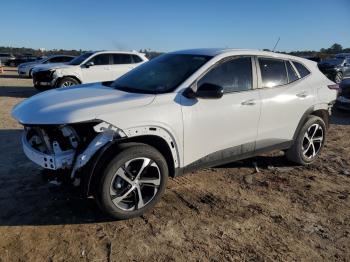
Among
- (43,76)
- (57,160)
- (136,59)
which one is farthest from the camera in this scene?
(136,59)

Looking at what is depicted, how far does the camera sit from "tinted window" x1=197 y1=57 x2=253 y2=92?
15.0ft

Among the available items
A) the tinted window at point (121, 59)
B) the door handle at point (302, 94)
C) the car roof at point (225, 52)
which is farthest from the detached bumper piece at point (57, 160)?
the tinted window at point (121, 59)

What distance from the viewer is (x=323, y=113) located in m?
6.04

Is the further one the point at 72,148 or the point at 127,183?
the point at 127,183

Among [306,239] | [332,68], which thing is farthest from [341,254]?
[332,68]

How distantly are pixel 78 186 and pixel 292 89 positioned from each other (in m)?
3.36

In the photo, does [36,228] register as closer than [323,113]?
Yes

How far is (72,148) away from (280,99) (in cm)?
294

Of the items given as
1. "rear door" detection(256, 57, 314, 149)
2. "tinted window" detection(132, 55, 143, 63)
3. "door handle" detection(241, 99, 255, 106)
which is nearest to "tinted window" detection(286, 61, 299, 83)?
"rear door" detection(256, 57, 314, 149)

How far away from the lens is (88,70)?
44.7ft

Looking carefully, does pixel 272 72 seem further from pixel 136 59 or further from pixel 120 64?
pixel 136 59

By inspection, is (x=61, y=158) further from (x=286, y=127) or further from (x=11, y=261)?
(x=286, y=127)

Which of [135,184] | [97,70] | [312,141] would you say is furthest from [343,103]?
[135,184]

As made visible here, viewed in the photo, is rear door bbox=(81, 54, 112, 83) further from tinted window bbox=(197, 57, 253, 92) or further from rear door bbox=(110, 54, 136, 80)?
tinted window bbox=(197, 57, 253, 92)
